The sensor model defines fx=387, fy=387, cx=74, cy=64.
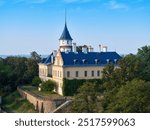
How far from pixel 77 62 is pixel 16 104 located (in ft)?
7.92

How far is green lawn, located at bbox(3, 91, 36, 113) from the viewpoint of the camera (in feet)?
37.5

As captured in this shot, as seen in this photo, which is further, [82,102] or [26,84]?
[26,84]

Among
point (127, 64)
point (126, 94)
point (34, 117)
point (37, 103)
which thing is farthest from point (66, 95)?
point (34, 117)

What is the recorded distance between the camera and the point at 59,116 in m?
1.94

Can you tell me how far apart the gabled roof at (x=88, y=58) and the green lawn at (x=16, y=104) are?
1.84 m

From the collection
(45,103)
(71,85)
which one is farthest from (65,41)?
(45,103)

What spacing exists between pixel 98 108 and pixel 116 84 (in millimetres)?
2032

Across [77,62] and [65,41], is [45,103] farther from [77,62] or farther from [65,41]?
[65,41]

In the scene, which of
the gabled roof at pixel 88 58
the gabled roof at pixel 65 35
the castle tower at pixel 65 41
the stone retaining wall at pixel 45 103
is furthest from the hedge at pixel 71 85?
the gabled roof at pixel 65 35

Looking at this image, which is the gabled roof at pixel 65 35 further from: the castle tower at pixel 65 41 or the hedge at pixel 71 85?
the hedge at pixel 71 85

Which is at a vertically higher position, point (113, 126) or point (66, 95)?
point (113, 126)

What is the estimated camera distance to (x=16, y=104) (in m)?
12.6

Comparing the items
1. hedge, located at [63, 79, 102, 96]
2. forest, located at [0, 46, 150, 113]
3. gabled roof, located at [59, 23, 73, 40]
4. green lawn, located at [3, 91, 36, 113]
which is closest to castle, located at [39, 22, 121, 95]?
gabled roof, located at [59, 23, 73, 40]

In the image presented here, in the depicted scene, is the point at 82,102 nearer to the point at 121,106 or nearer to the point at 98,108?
the point at 98,108
